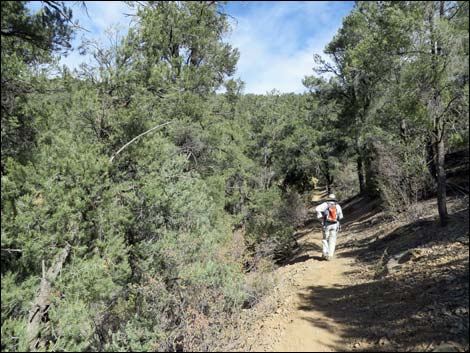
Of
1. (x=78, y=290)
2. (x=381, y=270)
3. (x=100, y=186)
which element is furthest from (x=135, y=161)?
(x=381, y=270)

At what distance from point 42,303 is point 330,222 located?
7215 mm

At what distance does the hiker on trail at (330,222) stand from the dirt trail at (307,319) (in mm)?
661

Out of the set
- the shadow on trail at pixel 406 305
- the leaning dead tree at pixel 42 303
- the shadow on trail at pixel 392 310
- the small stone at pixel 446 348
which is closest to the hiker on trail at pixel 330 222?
the shadow on trail at pixel 406 305

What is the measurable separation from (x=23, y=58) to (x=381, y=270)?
8488mm

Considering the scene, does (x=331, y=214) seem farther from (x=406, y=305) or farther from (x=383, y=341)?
(x=383, y=341)

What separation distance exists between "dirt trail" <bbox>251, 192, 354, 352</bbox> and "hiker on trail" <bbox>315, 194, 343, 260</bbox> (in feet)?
2.17

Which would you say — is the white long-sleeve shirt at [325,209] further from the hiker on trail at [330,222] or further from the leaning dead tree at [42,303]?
the leaning dead tree at [42,303]

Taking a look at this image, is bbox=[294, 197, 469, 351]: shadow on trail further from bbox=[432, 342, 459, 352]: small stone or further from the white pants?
the white pants

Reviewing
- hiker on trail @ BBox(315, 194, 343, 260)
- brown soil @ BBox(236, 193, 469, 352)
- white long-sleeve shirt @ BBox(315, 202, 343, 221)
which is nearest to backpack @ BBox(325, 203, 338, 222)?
hiker on trail @ BBox(315, 194, 343, 260)

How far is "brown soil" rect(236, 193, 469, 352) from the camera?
463 cm

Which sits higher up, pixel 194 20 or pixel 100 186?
pixel 194 20

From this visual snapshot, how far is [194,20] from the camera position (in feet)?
37.7

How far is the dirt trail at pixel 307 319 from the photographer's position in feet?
16.7

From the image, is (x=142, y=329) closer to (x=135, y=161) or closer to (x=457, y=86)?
(x=135, y=161)
